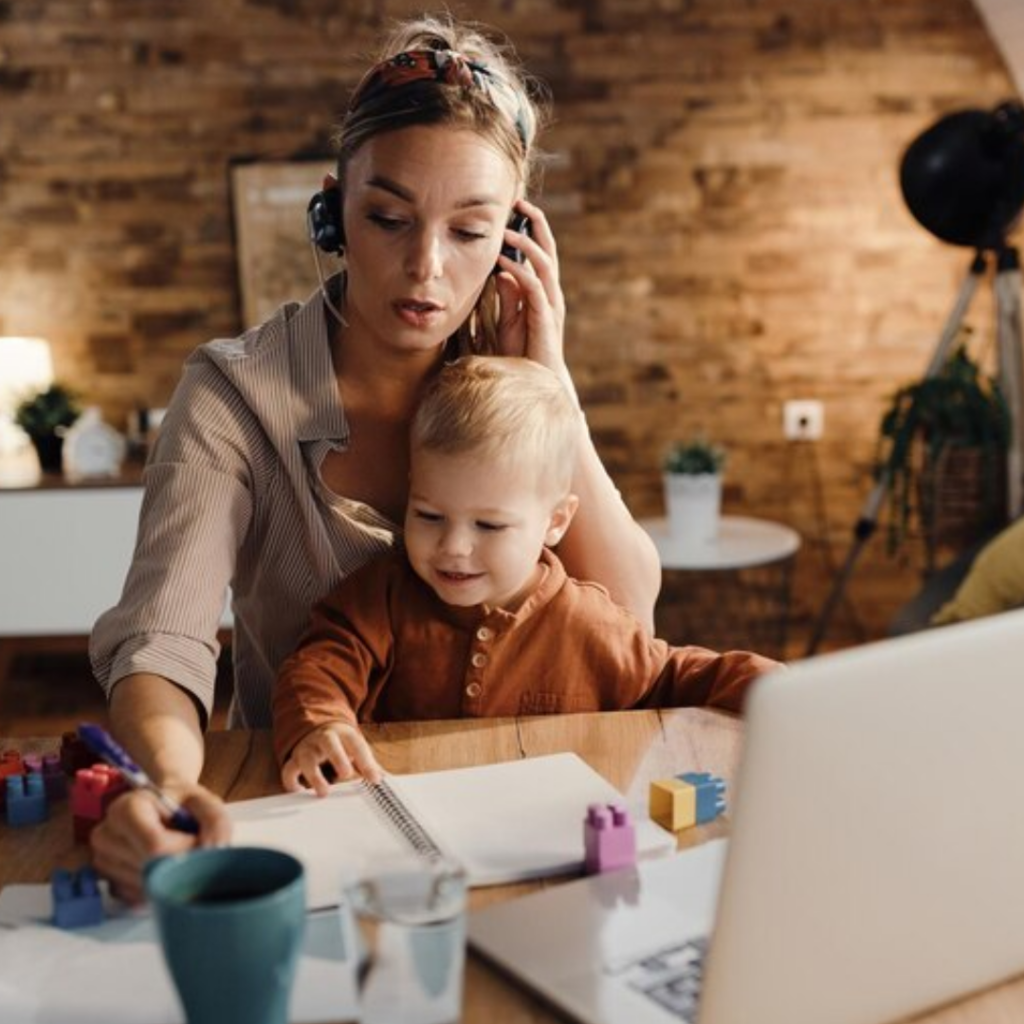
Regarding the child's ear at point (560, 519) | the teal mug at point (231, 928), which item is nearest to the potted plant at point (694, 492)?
the child's ear at point (560, 519)

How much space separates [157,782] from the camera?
3.31 feet

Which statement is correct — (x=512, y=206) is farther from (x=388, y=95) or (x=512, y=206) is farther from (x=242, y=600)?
(x=242, y=600)

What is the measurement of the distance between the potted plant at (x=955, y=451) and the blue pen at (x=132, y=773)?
3.00 meters

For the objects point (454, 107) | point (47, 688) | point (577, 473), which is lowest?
point (47, 688)

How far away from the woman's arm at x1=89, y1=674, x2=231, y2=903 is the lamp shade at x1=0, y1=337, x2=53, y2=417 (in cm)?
304

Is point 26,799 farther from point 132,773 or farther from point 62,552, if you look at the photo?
point 62,552

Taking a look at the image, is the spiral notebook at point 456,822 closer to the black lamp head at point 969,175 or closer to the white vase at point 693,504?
the white vase at point 693,504

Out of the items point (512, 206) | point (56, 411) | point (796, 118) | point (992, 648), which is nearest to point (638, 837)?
point (992, 648)

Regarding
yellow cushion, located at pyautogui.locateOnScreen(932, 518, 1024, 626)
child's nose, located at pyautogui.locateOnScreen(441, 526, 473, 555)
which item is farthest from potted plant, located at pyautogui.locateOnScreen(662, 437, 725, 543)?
child's nose, located at pyautogui.locateOnScreen(441, 526, 473, 555)

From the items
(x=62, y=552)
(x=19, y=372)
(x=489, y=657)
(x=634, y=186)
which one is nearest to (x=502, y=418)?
(x=489, y=657)

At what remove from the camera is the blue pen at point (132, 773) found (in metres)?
0.86

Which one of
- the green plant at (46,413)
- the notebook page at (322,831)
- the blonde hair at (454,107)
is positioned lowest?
the notebook page at (322,831)

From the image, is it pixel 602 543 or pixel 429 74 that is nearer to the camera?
pixel 429 74

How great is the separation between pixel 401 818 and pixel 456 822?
42 mm
